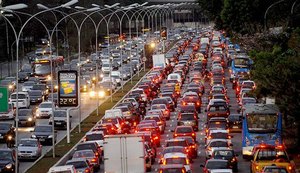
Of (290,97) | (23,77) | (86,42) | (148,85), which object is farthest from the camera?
(86,42)

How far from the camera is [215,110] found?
6538 centimetres

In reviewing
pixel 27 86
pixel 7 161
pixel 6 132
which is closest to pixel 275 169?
pixel 7 161

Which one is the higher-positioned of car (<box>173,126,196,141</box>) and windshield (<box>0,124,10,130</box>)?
car (<box>173,126,196,141</box>)

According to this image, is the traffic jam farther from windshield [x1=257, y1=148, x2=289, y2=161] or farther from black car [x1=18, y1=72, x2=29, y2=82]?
black car [x1=18, y1=72, x2=29, y2=82]

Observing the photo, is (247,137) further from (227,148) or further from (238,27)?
(238,27)

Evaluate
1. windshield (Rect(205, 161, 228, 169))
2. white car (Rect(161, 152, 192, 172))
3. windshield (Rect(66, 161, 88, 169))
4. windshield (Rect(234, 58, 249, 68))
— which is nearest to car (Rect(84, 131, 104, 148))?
windshield (Rect(66, 161, 88, 169))

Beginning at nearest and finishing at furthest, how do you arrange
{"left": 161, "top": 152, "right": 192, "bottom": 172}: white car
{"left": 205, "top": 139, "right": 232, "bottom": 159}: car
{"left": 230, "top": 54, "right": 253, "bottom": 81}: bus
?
1. {"left": 161, "top": 152, "right": 192, "bottom": 172}: white car
2. {"left": 205, "top": 139, "right": 232, "bottom": 159}: car
3. {"left": 230, "top": 54, "right": 253, "bottom": 81}: bus

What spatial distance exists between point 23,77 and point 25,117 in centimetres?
3774

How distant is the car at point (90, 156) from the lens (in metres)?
48.0

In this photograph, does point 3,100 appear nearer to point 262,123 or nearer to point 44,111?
point 262,123

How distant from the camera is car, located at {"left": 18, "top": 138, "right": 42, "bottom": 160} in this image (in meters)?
53.5

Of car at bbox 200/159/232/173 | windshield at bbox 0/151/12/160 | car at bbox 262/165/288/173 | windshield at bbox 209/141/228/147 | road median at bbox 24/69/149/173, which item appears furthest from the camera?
road median at bbox 24/69/149/173

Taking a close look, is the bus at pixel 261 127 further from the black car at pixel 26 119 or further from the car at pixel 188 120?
the black car at pixel 26 119

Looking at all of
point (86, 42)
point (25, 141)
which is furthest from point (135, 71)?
point (25, 141)
